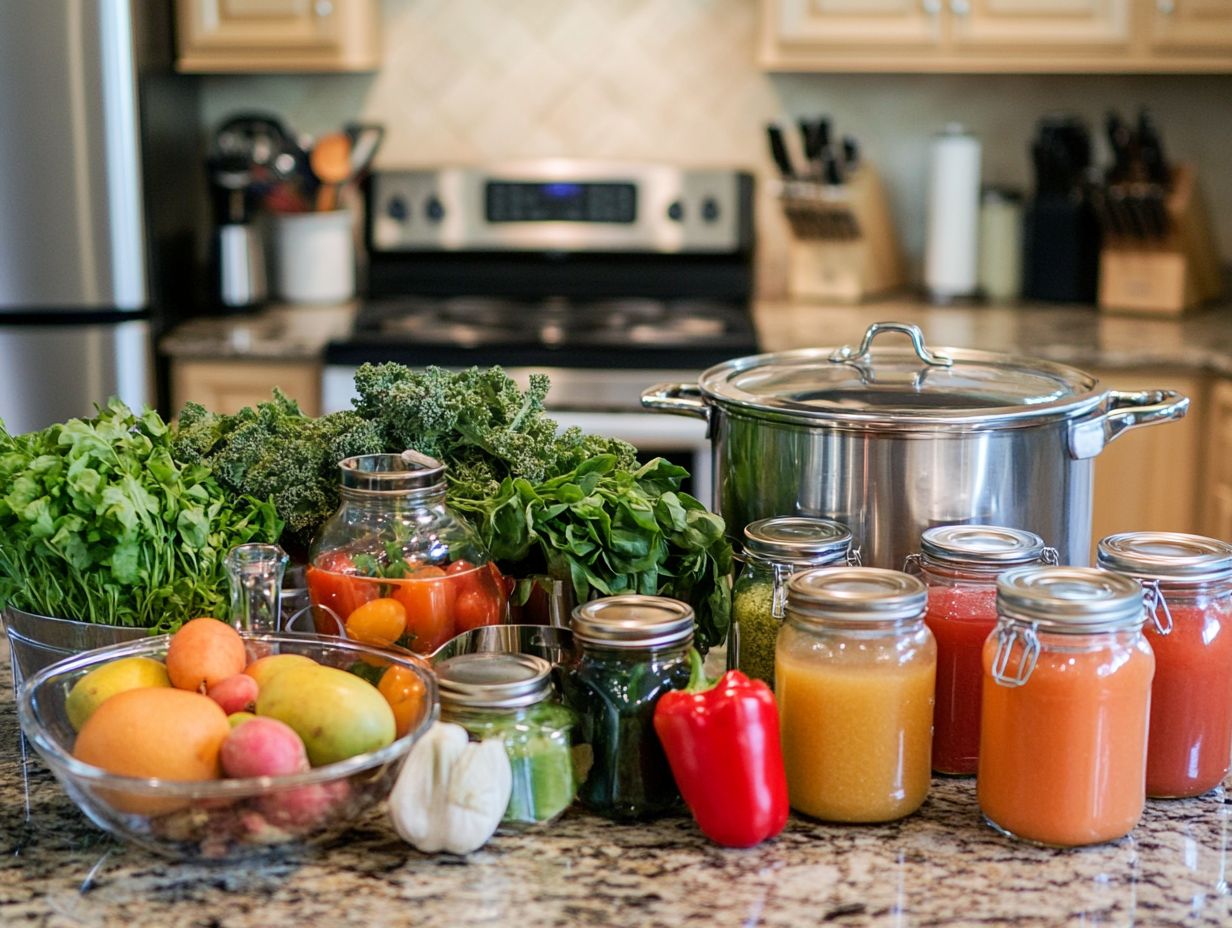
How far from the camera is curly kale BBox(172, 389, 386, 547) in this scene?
1.26m

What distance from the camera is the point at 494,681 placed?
1.03 m

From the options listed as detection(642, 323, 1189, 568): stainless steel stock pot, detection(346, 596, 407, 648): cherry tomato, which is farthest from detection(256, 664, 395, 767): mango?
detection(642, 323, 1189, 568): stainless steel stock pot

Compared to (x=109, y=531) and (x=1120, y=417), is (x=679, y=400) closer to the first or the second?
(x=1120, y=417)

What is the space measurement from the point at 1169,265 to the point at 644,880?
2.76 meters

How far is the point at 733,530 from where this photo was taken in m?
1.32

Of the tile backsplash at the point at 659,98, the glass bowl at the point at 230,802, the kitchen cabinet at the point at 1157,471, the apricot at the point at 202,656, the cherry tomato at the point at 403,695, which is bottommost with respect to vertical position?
the kitchen cabinet at the point at 1157,471

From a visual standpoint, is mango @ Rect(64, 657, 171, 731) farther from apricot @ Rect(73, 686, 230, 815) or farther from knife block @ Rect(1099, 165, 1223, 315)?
knife block @ Rect(1099, 165, 1223, 315)

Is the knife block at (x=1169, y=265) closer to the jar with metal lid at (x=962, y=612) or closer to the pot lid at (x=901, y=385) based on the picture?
the pot lid at (x=901, y=385)

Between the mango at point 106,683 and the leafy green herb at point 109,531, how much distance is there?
0.39 ft

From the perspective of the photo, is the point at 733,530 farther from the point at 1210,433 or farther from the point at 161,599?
the point at 1210,433

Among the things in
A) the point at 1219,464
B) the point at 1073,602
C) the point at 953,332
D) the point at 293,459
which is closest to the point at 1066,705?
the point at 1073,602

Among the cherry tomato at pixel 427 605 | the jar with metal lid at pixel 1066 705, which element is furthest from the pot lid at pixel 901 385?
the cherry tomato at pixel 427 605

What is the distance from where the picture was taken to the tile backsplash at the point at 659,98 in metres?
3.67

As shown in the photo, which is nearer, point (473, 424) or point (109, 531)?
point (109, 531)
